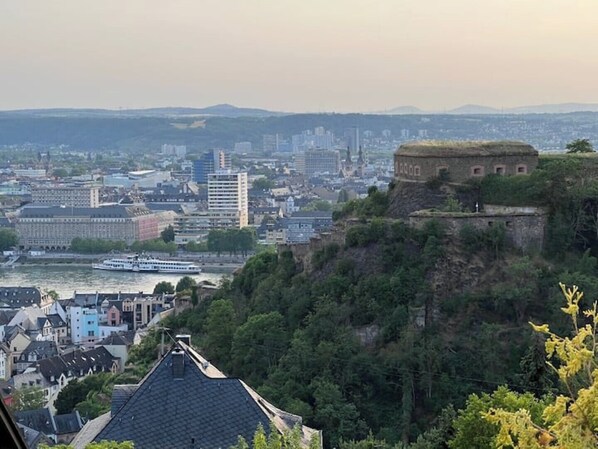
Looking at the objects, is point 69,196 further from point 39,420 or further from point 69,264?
point 39,420

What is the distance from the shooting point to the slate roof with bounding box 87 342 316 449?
10.9m

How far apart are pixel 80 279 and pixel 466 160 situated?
3527cm

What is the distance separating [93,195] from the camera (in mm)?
78500

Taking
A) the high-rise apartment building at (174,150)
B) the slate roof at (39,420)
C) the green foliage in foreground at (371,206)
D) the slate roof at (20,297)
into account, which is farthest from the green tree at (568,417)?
the high-rise apartment building at (174,150)

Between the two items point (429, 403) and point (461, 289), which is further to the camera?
point (461, 289)

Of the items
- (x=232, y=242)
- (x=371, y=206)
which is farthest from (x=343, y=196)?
(x=371, y=206)

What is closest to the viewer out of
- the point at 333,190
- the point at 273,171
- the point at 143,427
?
the point at 143,427

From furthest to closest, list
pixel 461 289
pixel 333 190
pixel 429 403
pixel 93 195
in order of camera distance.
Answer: pixel 333 190
pixel 93 195
pixel 461 289
pixel 429 403

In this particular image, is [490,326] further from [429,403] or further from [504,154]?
[504,154]

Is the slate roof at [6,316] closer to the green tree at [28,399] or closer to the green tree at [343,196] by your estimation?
the green tree at [28,399]

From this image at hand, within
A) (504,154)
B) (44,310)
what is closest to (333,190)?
(44,310)

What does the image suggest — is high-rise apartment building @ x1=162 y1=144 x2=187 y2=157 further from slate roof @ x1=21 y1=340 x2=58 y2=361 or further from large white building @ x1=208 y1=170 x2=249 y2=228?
slate roof @ x1=21 y1=340 x2=58 y2=361

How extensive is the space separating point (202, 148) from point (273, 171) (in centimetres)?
5026

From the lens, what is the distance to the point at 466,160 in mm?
19656
